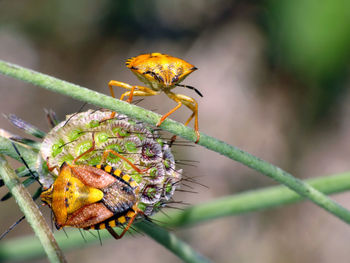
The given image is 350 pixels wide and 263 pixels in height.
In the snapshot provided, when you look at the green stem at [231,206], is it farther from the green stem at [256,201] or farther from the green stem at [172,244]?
the green stem at [172,244]

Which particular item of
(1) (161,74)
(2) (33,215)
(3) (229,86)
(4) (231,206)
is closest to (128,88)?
(1) (161,74)

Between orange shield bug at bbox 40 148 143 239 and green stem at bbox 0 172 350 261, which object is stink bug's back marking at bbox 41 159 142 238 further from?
green stem at bbox 0 172 350 261

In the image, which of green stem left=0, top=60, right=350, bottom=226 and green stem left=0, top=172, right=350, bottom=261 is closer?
green stem left=0, top=60, right=350, bottom=226

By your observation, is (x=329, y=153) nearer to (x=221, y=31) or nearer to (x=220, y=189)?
(x=220, y=189)

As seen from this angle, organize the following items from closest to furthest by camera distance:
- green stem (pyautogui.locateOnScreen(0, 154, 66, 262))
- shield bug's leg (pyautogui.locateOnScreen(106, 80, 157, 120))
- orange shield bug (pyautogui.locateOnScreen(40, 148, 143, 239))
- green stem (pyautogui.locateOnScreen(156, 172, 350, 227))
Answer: green stem (pyautogui.locateOnScreen(0, 154, 66, 262)), orange shield bug (pyautogui.locateOnScreen(40, 148, 143, 239)), shield bug's leg (pyautogui.locateOnScreen(106, 80, 157, 120)), green stem (pyautogui.locateOnScreen(156, 172, 350, 227))

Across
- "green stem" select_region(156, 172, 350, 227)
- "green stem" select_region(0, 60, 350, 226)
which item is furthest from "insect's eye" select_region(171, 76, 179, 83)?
"green stem" select_region(156, 172, 350, 227)

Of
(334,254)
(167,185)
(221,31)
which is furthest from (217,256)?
(167,185)
